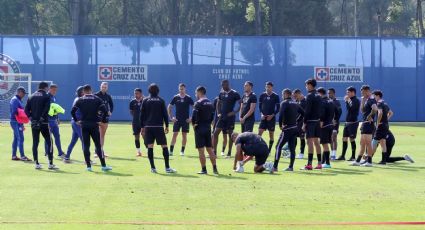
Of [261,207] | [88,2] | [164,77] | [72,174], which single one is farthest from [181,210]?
[88,2]

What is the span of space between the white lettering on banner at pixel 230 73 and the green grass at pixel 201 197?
1264 inches

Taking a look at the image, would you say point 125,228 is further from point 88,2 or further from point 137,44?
point 88,2

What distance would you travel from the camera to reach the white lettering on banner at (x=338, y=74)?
178 ft

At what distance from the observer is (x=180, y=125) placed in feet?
83.8

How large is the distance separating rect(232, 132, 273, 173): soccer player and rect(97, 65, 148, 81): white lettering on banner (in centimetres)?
3430

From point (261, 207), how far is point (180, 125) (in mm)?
11617

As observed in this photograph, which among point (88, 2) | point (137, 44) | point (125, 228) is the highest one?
point (88, 2)

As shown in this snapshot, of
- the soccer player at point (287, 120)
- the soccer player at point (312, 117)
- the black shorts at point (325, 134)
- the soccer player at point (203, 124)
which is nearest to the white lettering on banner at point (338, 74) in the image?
the black shorts at point (325, 134)

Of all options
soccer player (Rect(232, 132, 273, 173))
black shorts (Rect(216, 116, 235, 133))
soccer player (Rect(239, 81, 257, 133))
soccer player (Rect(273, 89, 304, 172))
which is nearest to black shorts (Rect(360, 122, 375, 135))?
soccer player (Rect(273, 89, 304, 172))

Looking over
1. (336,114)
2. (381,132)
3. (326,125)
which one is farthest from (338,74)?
(326,125)

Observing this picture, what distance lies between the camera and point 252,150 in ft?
64.7

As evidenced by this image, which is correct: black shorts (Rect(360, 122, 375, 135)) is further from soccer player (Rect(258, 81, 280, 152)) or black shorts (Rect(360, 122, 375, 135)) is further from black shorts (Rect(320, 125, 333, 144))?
soccer player (Rect(258, 81, 280, 152))

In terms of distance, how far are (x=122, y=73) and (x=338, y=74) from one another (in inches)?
512

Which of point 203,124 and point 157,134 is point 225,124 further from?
point 157,134
